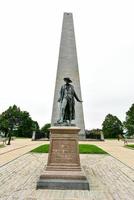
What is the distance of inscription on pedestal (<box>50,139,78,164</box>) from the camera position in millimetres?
8367

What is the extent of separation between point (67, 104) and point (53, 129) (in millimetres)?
1233

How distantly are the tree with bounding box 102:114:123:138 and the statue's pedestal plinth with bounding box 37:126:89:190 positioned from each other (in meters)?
61.4

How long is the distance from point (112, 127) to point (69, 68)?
3641 centimetres

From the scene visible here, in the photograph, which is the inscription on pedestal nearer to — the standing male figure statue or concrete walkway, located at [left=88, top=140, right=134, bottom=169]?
the standing male figure statue

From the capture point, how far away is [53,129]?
848cm

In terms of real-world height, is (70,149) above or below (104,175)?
above

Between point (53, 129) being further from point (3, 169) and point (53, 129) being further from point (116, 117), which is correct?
point (116, 117)

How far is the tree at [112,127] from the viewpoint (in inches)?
2755

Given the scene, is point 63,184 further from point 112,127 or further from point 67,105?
point 112,127

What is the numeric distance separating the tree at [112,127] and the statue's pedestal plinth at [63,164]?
61.4 meters

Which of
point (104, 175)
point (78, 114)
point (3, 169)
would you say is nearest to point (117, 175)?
point (104, 175)

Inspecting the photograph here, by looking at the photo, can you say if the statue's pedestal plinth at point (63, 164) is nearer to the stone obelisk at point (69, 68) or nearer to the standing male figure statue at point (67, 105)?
the standing male figure statue at point (67, 105)

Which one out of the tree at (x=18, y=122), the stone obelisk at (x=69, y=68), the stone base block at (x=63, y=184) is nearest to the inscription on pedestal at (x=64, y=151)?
the stone base block at (x=63, y=184)

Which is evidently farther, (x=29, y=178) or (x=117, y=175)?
(x=117, y=175)
